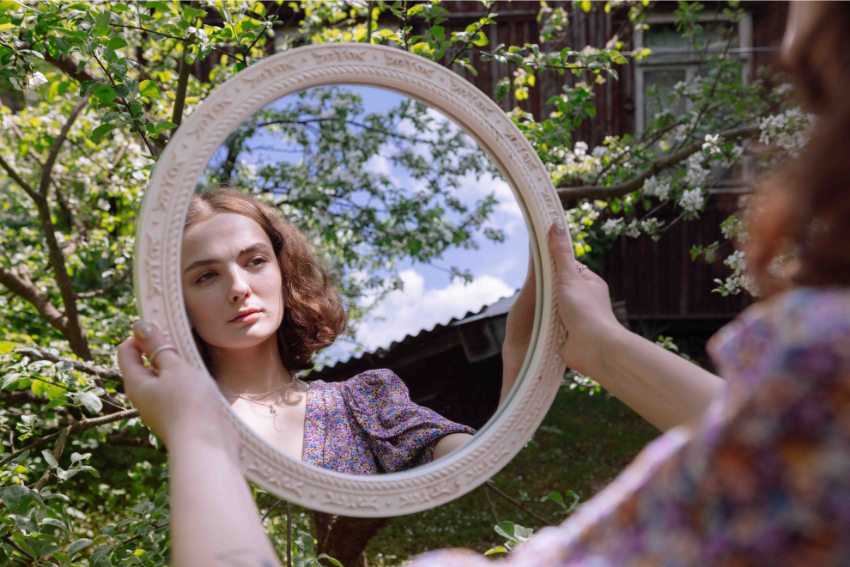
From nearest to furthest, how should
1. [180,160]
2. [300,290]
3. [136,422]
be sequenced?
[180,160]
[300,290]
[136,422]

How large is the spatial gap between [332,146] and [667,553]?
1.05 m

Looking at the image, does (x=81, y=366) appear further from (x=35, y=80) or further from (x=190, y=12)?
(x=190, y=12)

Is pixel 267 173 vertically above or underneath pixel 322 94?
underneath

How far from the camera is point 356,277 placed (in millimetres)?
1222

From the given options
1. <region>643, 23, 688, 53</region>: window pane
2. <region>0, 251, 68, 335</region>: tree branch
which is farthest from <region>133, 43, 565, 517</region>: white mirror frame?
<region>643, 23, 688, 53</region>: window pane

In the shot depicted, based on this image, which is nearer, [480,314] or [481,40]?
[480,314]

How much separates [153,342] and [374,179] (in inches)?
22.8

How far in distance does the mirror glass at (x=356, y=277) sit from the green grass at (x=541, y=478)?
1402 millimetres

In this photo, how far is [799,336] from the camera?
0.43 m

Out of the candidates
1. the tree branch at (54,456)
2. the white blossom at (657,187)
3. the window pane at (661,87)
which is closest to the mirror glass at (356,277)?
the tree branch at (54,456)

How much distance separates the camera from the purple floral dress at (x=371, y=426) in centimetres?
108

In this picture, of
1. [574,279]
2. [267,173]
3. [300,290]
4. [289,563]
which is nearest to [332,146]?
[267,173]

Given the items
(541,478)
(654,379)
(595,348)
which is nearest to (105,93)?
(595,348)

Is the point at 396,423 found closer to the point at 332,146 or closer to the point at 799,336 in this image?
the point at 332,146
